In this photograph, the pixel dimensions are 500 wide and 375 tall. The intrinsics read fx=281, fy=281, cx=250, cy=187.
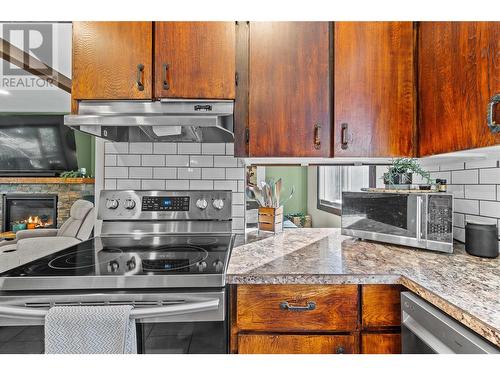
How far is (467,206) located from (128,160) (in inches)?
75.2

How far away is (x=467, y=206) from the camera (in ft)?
4.66

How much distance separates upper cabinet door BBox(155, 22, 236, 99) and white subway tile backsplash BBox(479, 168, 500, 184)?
48.5 inches

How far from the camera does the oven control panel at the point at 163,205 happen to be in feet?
5.50

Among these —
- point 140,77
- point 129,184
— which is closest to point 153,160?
point 129,184

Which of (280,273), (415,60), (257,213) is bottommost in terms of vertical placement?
(280,273)

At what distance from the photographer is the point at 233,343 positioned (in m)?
Result: 1.02

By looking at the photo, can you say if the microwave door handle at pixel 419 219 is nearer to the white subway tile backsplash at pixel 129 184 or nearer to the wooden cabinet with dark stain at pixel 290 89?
the wooden cabinet with dark stain at pixel 290 89

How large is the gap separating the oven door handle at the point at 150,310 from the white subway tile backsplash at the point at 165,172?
95cm

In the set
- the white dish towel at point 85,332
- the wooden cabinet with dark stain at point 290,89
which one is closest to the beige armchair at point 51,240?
the white dish towel at point 85,332

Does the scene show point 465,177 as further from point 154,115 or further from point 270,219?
point 154,115

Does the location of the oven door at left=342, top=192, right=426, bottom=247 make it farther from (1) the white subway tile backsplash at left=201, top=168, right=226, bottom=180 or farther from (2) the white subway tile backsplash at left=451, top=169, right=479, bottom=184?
(1) the white subway tile backsplash at left=201, top=168, right=226, bottom=180

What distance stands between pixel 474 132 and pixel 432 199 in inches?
13.7
